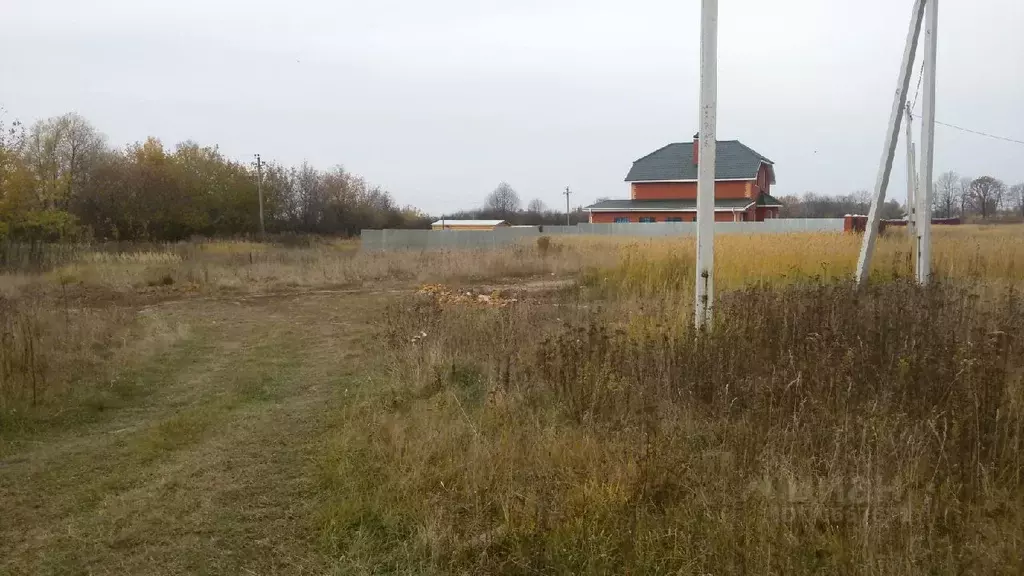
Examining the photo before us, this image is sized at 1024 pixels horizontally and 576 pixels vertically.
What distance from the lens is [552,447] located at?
3.62 metres

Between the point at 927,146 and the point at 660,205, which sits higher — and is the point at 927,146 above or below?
below

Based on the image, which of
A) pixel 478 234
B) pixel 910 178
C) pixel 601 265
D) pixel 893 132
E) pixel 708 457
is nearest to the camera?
pixel 708 457

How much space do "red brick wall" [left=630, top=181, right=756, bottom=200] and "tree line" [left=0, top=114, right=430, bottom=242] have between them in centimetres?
1871

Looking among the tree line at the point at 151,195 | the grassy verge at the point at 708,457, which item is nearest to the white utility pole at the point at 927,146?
the grassy verge at the point at 708,457

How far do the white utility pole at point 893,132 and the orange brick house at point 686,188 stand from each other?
104 feet

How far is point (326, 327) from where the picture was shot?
10.1 m

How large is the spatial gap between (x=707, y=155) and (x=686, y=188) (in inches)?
1602

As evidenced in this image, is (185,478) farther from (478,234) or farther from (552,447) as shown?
(478,234)

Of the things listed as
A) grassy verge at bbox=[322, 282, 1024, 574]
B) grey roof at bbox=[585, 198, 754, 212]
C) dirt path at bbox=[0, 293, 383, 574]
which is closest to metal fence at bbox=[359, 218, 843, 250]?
grey roof at bbox=[585, 198, 754, 212]

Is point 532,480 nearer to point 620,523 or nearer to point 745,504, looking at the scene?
point 620,523

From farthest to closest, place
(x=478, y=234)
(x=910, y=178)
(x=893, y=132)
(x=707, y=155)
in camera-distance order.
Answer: (x=478, y=234), (x=910, y=178), (x=893, y=132), (x=707, y=155)

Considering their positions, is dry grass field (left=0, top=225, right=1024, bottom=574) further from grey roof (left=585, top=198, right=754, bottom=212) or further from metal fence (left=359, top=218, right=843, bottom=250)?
grey roof (left=585, top=198, right=754, bottom=212)

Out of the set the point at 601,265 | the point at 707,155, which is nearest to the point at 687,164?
the point at 601,265

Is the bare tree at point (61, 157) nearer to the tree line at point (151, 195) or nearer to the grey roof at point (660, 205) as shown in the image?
the tree line at point (151, 195)
